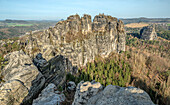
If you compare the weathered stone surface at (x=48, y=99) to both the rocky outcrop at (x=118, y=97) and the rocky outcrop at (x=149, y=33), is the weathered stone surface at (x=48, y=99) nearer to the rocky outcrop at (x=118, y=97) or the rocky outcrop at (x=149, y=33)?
the rocky outcrop at (x=118, y=97)

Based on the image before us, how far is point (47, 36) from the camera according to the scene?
63.7 metres

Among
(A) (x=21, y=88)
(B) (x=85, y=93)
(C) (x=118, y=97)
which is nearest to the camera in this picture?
(C) (x=118, y=97)

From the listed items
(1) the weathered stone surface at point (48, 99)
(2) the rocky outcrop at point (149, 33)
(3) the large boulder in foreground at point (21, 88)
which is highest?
(2) the rocky outcrop at point (149, 33)

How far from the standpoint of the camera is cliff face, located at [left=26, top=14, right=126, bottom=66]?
57.4 m

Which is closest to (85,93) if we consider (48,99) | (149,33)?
(48,99)

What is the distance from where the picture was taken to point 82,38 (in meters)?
70.6

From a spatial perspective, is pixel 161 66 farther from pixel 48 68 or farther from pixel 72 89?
pixel 48 68

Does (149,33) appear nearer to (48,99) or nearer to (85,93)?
(85,93)

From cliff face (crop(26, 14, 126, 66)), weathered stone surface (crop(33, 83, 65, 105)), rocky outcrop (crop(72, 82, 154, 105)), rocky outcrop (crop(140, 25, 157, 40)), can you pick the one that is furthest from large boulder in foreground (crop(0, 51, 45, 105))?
rocky outcrop (crop(140, 25, 157, 40))

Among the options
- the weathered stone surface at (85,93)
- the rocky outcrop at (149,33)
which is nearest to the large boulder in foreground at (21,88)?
the weathered stone surface at (85,93)

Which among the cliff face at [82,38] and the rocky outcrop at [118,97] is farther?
the cliff face at [82,38]

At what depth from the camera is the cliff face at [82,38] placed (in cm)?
5740

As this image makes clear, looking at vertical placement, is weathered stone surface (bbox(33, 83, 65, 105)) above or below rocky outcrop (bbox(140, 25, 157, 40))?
below

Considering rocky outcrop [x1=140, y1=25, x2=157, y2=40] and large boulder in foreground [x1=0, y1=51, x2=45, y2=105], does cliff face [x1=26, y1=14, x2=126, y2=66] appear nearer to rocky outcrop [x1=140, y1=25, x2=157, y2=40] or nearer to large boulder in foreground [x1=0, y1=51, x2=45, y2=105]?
large boulder in foreground [x1=0, y1=51, x2=45, y2=105]
